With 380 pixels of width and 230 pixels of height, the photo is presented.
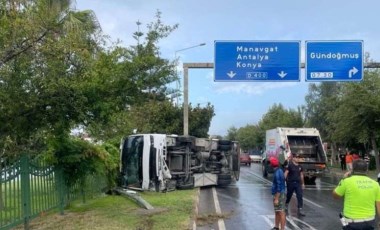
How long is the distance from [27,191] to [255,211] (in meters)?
6.72

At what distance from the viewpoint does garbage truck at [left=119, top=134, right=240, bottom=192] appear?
19.6 metres

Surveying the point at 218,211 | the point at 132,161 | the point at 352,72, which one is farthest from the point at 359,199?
the point at 352,72

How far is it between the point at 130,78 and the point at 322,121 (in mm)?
48342

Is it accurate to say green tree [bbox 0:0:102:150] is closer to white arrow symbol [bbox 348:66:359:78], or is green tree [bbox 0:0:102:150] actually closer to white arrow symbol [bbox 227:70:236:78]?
white arrow symbol [bbox 227:70:236:78]

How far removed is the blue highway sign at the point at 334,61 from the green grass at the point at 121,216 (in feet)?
29.3

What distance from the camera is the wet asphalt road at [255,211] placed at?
480 inches

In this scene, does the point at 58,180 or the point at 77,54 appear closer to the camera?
the point at 77,54

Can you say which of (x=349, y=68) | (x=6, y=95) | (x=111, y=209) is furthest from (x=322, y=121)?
(x=6, y=95)

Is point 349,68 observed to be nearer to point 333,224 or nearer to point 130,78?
point 333,224

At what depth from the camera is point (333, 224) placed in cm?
1239

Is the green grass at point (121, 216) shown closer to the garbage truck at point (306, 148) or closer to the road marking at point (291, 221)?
the road marking at point (291, 221)

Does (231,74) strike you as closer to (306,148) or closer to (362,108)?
(306,148)

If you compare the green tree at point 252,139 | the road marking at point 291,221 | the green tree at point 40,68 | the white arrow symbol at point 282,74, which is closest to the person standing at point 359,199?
the road marking at point 291,221

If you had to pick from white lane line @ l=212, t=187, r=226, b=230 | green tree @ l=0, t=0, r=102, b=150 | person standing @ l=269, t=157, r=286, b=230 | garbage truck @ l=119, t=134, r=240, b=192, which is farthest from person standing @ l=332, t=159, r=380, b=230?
garbage truck @ l=119, t=134, r=240, b=192
